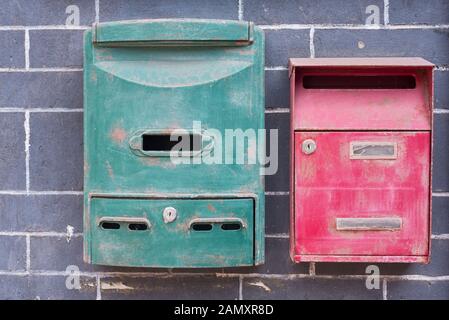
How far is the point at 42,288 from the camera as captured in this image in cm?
163

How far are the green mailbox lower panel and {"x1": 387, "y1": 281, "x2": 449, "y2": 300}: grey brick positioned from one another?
50 centimetres

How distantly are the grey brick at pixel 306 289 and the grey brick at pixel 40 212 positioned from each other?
1.83 ft

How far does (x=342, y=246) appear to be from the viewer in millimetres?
1368

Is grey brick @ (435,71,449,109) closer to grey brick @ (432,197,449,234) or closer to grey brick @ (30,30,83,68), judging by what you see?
grey brick @ (432,197,449,234)

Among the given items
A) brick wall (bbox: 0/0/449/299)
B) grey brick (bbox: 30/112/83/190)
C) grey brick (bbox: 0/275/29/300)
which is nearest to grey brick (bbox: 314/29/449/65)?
brick wall (bbox: 0/0/449/299)

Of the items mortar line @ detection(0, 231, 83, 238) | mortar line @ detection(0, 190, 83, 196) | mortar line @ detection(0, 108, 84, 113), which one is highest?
mortar line @ detection(0, 108, 84, 113)

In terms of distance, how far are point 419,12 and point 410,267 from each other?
29.3 inches

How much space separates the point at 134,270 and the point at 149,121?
1.68ft

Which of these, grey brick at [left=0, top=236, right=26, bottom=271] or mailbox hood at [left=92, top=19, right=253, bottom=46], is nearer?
mailbox hood at [left=92, top=19, right=253, bottom=46]

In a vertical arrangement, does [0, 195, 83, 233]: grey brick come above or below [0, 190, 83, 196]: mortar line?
below

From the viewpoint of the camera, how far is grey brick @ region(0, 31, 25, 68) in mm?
1590

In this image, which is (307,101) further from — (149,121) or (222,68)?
(149,121)

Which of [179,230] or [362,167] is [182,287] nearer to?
[179,230]
